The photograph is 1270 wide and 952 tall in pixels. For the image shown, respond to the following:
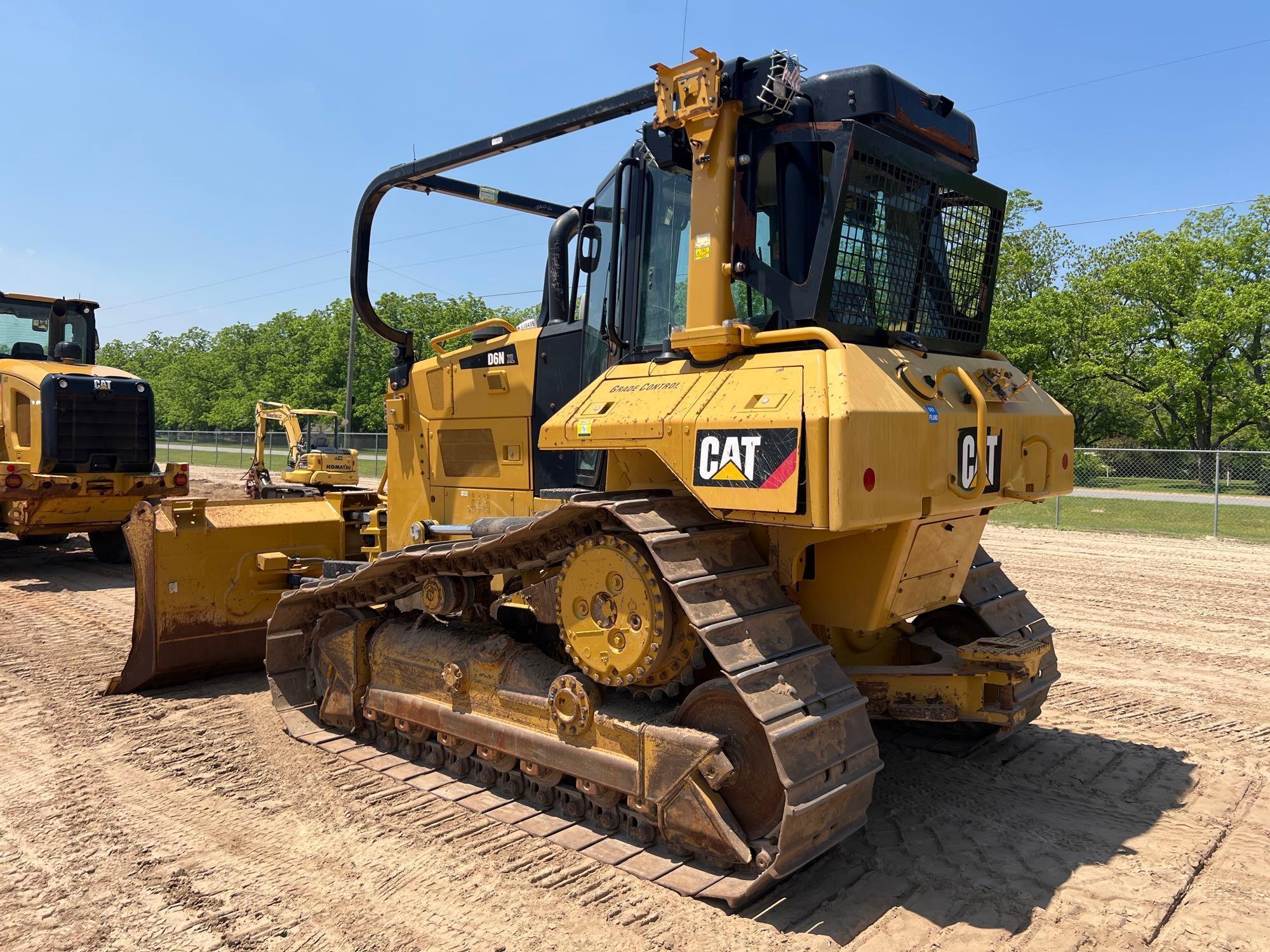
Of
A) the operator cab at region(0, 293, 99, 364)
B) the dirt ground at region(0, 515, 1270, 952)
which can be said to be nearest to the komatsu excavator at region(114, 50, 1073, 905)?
the dirt ground at region(0, 515, 1270, 952)

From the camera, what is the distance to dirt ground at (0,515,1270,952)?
348 cm

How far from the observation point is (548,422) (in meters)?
4.50

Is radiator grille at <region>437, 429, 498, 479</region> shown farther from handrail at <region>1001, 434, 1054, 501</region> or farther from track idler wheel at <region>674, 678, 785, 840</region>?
handrail at <region>1001, 434, 1054, 501</region>

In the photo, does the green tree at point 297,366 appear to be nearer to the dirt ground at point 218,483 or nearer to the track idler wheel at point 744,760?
the dirt ground at point 218,483

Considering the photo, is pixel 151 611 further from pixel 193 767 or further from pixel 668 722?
pixel 668 722

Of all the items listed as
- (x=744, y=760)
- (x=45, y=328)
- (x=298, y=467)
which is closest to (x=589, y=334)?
(x=744, y=760)

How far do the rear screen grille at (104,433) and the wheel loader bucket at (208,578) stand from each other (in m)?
5.68

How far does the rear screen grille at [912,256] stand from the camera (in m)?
4.15

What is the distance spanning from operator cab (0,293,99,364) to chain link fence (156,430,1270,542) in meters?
16.7

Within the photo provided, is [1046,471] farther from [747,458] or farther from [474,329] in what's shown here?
[474,329]

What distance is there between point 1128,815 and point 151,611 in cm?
637

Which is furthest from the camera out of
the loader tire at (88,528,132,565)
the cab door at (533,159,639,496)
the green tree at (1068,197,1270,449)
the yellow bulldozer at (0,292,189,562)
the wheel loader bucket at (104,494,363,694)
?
the green tree at (1068,197,1270,449)

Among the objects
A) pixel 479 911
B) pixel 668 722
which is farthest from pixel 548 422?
pixel 479 911

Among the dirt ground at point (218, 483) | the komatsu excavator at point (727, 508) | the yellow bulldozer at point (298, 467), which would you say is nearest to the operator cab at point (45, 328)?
the yellow bulldozer at point (298, 467)
